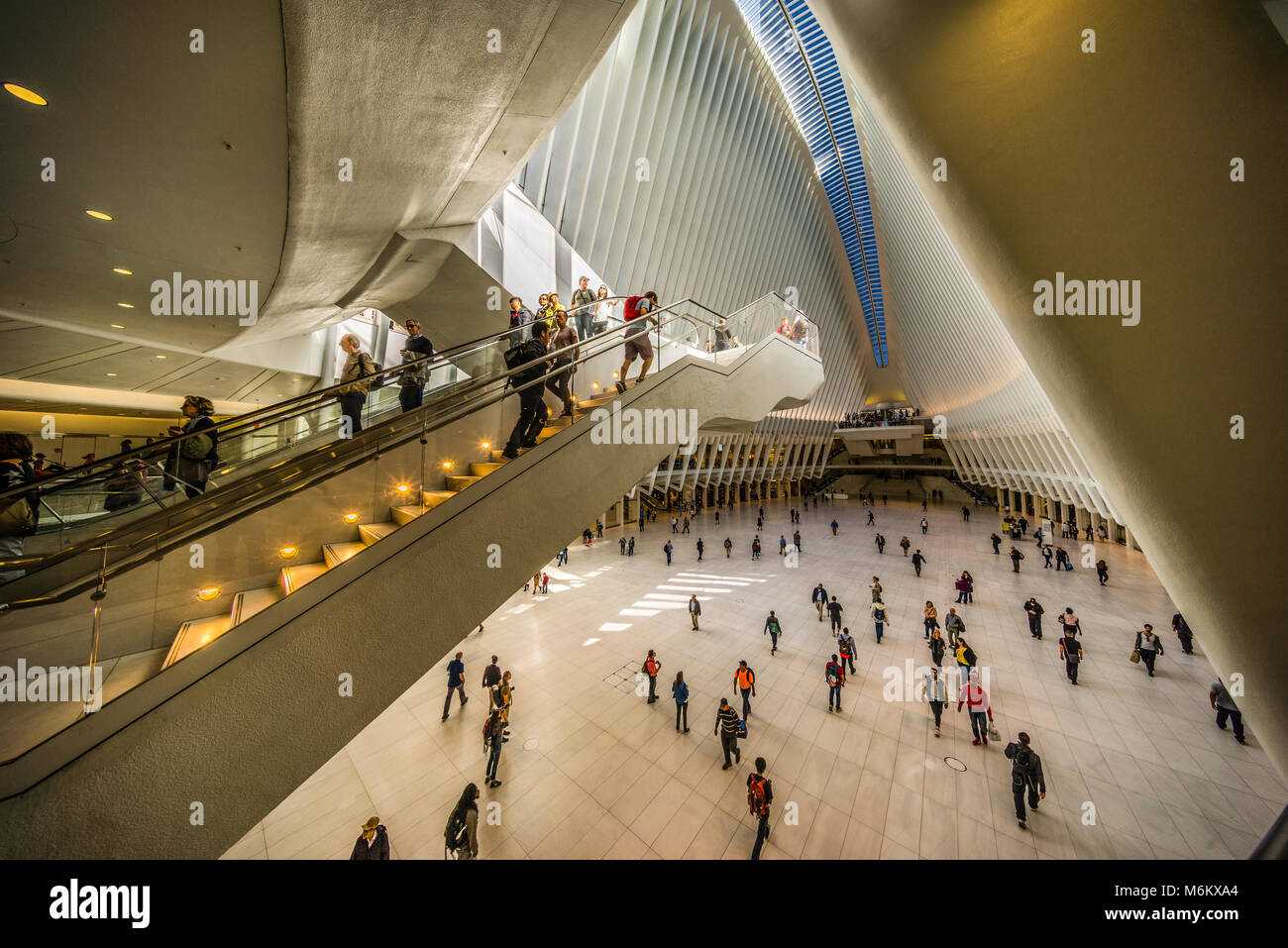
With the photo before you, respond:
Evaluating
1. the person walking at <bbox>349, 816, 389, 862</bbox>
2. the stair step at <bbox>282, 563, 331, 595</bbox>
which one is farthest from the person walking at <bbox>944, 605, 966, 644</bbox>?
the stair step at <bbox>282, 563, 331, 595</bbox>

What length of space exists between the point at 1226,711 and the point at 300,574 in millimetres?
11632

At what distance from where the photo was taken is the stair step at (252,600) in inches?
101

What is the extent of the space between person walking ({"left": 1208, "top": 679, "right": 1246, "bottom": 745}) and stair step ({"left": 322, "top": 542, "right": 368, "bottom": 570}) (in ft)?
35.9

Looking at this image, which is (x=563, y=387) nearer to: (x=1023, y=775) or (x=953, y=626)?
(x=1023, y=775)

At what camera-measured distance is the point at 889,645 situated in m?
9.16

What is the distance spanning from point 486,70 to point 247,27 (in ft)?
5.90

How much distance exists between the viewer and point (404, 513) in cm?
341

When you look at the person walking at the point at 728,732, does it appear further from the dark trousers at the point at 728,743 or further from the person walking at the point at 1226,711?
the person walking at the point at 1226,711

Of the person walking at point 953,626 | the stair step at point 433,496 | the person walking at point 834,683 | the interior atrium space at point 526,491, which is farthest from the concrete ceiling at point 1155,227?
the person walking at point 953,626

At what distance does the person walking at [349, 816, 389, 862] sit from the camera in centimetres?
400

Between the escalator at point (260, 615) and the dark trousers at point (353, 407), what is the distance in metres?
0.77

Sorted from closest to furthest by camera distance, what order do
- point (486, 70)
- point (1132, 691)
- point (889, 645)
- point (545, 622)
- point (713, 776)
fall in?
1. point (486, 70)
2. point (713, 776)
3. point (1132, 691)
4. point (889, 645)
5. point (545, 622)
